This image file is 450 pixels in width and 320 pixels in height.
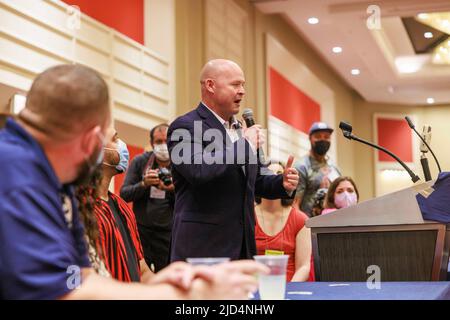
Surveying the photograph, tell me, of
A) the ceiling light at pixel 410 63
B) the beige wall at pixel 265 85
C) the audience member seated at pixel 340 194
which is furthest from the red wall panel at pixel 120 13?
the ceiling light at pixel 410 63

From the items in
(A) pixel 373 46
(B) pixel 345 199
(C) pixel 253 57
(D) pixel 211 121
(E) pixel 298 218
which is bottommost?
(E) pixel 298 218

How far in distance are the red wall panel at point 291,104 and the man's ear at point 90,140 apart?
8.50 metres

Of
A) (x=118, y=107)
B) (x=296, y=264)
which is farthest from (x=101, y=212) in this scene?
(x=118, y=107)

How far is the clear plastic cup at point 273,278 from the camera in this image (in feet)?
4.35

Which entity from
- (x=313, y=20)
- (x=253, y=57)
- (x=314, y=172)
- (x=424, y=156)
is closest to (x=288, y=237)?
(x=424, y=156)

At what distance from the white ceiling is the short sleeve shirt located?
7.76m

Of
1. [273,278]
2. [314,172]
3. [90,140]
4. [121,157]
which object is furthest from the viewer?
[314,172]

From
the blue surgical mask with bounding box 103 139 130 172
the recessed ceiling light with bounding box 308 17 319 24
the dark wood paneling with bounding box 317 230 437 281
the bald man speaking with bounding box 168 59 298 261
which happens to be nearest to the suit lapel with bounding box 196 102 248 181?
the bald man speaking with bounding box 168 59 298 261

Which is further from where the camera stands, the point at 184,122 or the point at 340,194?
the point at 340,194

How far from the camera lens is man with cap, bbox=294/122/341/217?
5.27 meters

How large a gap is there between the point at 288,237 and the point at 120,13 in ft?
11.8

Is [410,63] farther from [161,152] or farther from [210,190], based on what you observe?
[210,190]

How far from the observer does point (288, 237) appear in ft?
11.2
